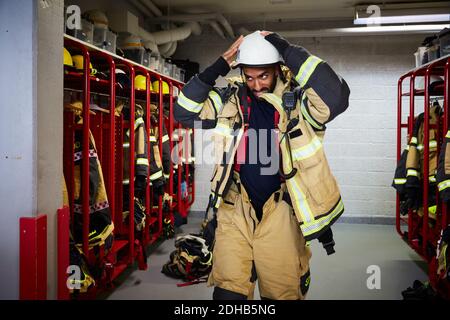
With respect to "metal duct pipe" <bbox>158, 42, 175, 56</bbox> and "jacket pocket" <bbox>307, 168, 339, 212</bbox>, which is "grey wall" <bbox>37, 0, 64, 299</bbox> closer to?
"jacket pocket" <bbox>307, 168, 339, 212</bbox>

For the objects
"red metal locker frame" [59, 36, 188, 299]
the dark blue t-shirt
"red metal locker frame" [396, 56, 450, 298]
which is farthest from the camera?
"red metal locker frame" [396, 56, 450, 298]

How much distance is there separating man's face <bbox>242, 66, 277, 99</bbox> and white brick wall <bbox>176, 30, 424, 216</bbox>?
14.5 feet

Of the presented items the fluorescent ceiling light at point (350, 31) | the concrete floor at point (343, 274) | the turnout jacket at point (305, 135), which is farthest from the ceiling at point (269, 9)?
the turnout jacket at point (305, 135)

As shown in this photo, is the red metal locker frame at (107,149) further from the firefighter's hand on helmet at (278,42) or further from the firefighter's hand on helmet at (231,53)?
the firefighter's hand on helmet at (278,42)

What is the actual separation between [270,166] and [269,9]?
440cm

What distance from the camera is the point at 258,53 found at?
2.24 metres

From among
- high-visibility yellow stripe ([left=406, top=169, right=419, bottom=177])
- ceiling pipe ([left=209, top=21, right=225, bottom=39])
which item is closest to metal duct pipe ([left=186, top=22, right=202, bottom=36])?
ceiling pipe ([left=209, top=21, right=225, bottom=39])

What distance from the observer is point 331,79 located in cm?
204

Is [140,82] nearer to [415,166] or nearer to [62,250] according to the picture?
[62,250]

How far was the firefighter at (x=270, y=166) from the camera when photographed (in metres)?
2.11

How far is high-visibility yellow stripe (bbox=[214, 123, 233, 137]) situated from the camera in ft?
7.51

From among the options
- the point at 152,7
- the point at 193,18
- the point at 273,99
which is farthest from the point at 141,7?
the point at 273,99

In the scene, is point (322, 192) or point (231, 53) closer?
point (322, 192)
